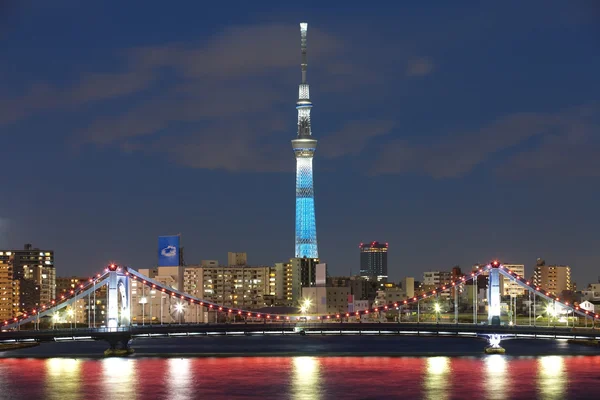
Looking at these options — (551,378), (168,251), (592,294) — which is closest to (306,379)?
(551,378)

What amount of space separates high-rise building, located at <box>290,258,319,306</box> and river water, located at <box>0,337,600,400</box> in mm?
85932

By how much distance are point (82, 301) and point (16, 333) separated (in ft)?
307

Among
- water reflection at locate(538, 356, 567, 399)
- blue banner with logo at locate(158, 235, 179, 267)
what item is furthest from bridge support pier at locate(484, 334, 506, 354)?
blue banner with logo at locate(158, 235, 179, 267)

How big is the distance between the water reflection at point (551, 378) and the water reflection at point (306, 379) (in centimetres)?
1346

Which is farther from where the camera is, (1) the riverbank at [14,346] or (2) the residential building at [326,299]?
(2) the residential building at [326,299]

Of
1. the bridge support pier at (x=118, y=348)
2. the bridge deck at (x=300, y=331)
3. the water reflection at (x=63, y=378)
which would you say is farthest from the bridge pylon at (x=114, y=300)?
the water reflection at (x=63, y=378)

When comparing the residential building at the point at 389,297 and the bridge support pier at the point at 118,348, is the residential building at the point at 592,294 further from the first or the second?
the bridge support pier at the point at 118,348

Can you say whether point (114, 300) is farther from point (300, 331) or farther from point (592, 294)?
point (592, 294)

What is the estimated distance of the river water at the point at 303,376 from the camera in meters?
73.1

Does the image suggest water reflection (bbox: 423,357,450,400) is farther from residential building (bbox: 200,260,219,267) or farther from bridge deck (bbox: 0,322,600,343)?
residential building (bbox: 200,260,219,267)

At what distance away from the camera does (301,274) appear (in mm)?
198125

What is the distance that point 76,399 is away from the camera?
71.3m

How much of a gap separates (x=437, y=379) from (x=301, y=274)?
11763 centimetres

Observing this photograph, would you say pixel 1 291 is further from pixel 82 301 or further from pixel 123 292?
pixel 123 292
